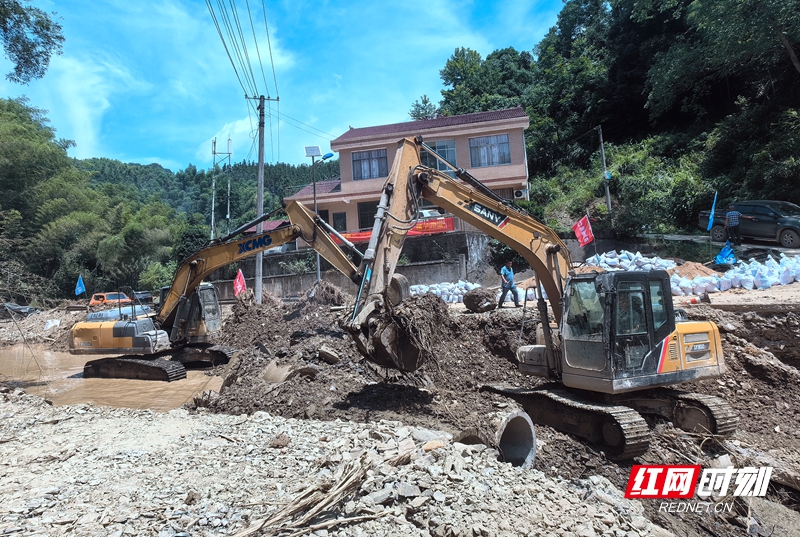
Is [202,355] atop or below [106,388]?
atop

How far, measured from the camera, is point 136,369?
1241 cm

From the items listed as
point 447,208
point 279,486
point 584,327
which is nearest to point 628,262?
point 447,208

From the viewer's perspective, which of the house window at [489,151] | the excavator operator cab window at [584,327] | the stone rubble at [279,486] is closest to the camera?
the stone rubble at [279,486]

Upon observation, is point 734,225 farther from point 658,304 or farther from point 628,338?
point 628,338

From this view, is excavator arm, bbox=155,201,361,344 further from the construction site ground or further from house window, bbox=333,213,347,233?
house window, bbox=333,213,347,233

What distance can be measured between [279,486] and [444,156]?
23.7m

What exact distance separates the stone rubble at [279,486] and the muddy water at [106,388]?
13.0ft

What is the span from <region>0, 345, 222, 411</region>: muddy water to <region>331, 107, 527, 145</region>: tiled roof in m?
17.5

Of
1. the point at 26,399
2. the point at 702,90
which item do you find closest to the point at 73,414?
the point at 26,399

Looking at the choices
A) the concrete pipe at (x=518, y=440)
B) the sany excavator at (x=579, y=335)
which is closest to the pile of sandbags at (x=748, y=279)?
the sany excavator at (x=579, y=335)

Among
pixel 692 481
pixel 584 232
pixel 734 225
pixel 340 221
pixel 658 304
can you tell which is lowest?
pixel 692 481

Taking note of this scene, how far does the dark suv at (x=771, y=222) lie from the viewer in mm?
16125

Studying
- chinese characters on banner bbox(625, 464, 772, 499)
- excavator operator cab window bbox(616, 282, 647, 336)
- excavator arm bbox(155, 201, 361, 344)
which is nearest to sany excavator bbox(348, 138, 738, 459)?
excavator operator cab window bbox(616, 282, 647, 336)

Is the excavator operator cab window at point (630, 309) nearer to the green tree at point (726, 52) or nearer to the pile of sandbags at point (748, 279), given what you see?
the pile of sandbags at point (748, 279)
